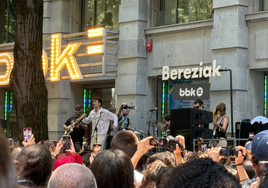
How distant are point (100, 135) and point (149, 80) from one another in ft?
11.8

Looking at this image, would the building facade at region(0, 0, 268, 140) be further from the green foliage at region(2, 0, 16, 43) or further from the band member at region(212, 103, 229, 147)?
the band member at region(212, 103, 229, 147)

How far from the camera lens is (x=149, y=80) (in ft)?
49.5

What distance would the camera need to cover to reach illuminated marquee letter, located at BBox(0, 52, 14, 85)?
59.8 feet

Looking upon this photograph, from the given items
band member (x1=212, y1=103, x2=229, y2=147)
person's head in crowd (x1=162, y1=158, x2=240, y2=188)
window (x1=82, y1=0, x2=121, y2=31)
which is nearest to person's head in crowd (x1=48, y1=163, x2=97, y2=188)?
person's head in crowd (x1=162, y1=158, x2=240, y2=188)

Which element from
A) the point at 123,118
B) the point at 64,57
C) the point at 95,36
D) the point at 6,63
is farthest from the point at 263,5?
the point at 6,63

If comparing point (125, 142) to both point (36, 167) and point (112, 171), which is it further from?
Result: point (112, 171)

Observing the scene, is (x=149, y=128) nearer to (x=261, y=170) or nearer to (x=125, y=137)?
(x=125, y=137)

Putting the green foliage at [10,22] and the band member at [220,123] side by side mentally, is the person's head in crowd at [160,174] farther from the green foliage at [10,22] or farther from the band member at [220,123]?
the green foliage at [10,22]

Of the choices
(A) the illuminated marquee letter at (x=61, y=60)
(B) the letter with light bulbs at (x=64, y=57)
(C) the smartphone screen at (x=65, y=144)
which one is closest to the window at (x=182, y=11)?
(B) the letter with light bulbs at (x=64, y=57)

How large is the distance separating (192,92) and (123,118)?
7.30 ft

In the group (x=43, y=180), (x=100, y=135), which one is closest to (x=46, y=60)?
(x=100, y=135)

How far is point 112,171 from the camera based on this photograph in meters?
3.09

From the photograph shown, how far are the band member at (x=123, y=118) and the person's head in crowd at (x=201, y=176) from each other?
1112 centimetres

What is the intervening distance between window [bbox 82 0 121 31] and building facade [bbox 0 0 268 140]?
0.03 meters
